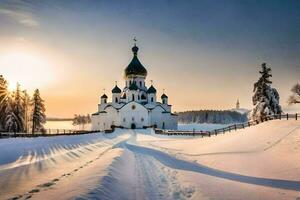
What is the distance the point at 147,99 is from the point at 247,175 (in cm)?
8441

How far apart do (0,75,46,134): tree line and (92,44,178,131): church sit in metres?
24.0

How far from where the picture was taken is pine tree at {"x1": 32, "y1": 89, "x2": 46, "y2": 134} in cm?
7038

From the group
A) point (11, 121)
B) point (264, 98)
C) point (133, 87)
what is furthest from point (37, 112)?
point (264, 98)

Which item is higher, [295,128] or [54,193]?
[295,128]

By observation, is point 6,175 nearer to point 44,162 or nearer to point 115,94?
point 44,162

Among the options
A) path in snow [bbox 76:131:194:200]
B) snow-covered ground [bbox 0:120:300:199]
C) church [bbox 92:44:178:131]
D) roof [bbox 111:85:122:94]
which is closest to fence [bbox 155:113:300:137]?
snow-covered ground [bbox 0:120:300:199]

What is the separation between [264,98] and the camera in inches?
2159

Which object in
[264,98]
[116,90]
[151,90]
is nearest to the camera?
[264,98]

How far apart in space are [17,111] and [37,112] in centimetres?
916

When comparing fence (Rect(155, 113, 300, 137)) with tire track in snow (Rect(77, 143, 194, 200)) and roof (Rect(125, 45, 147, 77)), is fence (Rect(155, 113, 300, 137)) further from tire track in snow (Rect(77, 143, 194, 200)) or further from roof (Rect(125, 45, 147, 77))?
roof (Rect(125, 45, 147, 77))

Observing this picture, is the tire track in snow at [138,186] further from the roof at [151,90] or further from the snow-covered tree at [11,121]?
the roof at [151,90]

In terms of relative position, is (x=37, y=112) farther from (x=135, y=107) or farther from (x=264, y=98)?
(x=264, y=98)

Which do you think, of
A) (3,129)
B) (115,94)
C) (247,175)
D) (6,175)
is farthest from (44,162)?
(115,94)

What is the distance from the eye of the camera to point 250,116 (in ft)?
186
